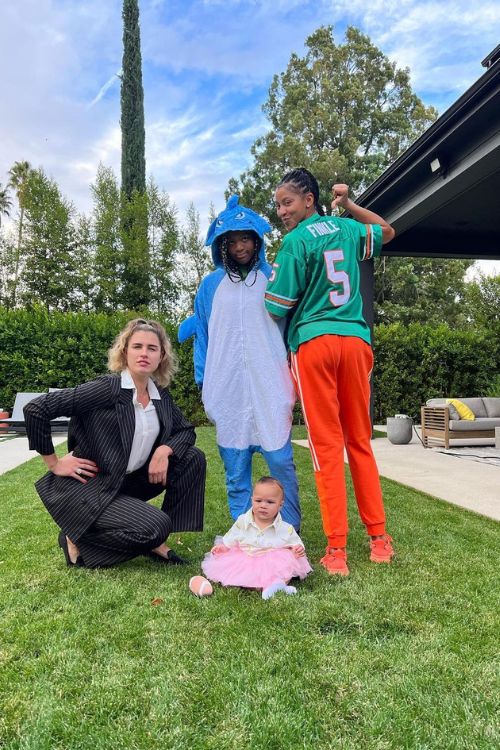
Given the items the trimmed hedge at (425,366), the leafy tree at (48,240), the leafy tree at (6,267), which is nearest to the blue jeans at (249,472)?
the trimmed hedge at (425,366)

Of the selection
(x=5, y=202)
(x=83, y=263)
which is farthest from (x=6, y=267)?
(x=5, y=202)

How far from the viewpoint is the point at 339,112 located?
768 inches

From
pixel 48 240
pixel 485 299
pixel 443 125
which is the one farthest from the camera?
pixel 48 240

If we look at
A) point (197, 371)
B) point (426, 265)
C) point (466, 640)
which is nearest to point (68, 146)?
point (426, 265)

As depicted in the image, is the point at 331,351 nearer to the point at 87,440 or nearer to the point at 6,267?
the point at 87,440

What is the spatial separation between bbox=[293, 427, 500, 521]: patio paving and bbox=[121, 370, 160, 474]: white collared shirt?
7.62ft

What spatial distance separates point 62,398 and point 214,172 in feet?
66.9

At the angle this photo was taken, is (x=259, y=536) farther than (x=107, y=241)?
No

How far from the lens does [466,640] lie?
1.74 metres

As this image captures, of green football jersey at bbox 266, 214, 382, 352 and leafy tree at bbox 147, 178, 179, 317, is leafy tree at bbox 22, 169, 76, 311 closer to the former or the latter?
leafy tree at bbox 147, 178, 179, 317

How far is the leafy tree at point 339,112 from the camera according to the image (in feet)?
62.7

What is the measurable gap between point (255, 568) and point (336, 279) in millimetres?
1327

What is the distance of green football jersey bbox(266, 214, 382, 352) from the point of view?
2473 millimetres

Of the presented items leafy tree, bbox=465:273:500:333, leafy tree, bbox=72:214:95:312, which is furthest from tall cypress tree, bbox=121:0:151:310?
leafy tree, bbox=465:273:500:333
